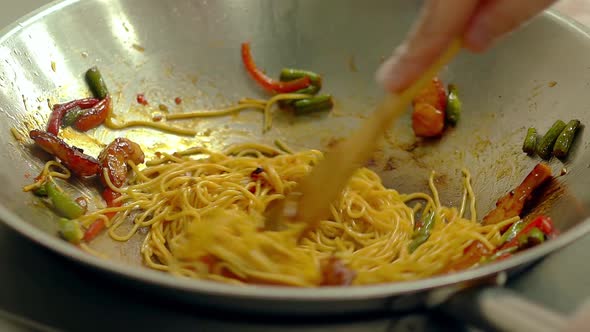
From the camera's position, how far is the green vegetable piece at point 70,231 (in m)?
2.03

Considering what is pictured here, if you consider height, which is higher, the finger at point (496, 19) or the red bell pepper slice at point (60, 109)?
the red bell pepper slice at point (60, 109)

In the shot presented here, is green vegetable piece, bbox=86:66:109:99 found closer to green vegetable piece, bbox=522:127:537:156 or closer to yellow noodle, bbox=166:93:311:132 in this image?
yellow noodle, bbox=166:93:311:132

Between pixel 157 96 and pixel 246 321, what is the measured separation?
4.97 feet

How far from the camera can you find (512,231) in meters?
2.08

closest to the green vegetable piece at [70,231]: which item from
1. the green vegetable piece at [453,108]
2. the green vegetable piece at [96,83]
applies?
the green vegetable piece at [96,83]

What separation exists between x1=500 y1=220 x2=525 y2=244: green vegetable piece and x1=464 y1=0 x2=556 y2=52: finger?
892mm

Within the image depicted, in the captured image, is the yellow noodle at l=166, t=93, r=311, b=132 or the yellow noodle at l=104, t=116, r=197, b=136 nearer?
the yellow noodle at l=104, t=116, r=197, b=136

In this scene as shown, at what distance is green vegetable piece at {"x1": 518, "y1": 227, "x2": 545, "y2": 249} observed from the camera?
1.82m

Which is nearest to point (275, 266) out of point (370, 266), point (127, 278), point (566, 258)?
point (370, 266)

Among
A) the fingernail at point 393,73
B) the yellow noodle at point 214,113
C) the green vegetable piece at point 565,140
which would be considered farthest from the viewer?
the yellow noodle at point 214,113

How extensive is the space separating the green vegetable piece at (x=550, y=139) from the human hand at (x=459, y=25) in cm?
106

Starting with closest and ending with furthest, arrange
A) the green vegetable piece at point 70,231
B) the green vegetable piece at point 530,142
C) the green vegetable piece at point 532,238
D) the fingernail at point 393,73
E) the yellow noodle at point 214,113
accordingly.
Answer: the fingernail at point 393,73, the green vegetable piece at point 532,238, the green vegetable piece at point 70,231, the green vegetable piece at point 530,142, the yellow noodle at point 214,113

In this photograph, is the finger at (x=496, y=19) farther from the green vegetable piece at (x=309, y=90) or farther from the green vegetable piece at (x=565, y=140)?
the green vegetable piece at (x=309, y=90)

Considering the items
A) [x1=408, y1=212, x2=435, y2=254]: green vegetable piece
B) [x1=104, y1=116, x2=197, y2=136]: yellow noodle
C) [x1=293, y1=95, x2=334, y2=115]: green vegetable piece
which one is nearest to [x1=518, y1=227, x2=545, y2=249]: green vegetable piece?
[x1=408, y1=212, x2=435, y2=254]: green vegetable piece
